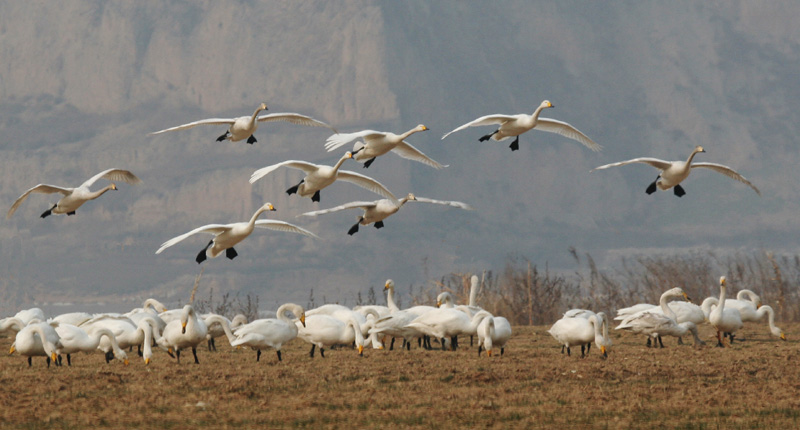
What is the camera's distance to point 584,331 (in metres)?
15.8

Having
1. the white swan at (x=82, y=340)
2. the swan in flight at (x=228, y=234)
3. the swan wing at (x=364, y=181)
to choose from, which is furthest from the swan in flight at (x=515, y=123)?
the white swan at (x=82, y=340)

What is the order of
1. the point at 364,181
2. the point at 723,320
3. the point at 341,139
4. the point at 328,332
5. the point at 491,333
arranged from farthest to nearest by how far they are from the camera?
the point at 723,320
the point at 364,181
the point at 328,332
the point at 491,333
the point at 341,139

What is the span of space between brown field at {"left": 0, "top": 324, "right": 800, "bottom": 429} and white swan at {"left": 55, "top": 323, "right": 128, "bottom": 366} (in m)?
0.30

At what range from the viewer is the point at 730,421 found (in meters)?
9.48

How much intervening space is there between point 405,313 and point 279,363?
3162mm

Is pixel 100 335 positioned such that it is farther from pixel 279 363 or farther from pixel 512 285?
pixel 512 285

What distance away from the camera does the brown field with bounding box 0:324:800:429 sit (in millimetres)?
9461

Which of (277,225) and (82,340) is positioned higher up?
(277,225)

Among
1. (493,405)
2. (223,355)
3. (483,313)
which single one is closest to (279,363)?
(223,355)

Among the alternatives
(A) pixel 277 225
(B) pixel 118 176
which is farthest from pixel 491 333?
(B) pixel 118 176

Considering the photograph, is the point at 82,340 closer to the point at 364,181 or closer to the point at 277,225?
the point at 277,225

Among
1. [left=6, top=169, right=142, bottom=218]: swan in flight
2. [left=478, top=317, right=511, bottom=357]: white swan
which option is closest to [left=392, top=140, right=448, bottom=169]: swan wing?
[left=478, top=317, right=511, bottom=357]: white swan

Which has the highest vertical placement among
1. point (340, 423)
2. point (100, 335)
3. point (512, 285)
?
point (512, 285)

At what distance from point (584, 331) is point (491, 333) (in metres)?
1.41
